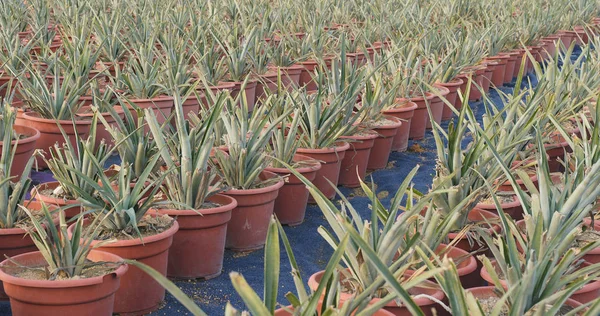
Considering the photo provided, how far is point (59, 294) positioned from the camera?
203 centimetres

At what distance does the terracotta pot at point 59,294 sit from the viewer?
2.02 m

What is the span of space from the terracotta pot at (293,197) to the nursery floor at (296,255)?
5 centimetres

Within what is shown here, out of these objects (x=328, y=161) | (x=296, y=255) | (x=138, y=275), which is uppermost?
(x=328, y=161)

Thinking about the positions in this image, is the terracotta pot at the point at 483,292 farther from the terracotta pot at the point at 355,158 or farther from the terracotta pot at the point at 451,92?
the terracotta pot at the point at 451,92

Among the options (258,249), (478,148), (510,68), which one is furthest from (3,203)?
(510,68)

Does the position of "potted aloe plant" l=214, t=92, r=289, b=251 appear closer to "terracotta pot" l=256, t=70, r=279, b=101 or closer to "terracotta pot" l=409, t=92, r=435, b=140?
"terracotta pot" l=256, t=70, r=279, b=101

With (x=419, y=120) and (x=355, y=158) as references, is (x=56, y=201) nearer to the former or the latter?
(x=355, y=158)

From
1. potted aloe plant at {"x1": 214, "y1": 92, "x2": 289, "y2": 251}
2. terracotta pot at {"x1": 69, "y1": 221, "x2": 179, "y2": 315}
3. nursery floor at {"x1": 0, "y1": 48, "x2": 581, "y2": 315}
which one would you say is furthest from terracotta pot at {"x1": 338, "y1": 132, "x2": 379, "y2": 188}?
terracotta pot at {"x1": 69, "y1": 221, "x2": 179, "y2": 315}

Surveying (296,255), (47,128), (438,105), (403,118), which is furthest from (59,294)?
(438,105)

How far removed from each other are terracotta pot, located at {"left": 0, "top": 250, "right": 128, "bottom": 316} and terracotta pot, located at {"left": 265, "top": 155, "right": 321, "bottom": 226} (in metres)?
1.18

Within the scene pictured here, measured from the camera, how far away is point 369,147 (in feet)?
12.4

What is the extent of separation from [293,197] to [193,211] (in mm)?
705

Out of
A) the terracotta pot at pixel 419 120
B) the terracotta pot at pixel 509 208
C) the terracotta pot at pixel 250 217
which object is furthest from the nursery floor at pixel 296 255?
the terracotta pot at pixel 419 120

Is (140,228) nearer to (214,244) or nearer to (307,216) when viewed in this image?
(214,244)
